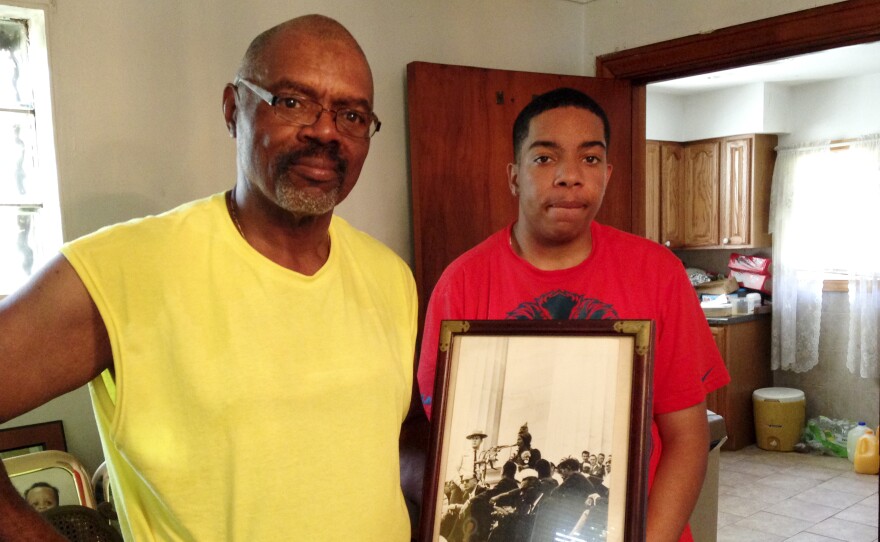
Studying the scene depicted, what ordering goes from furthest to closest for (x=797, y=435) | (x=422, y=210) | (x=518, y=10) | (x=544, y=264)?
(x=797, y=435) → (x=518, y=10) → (x=422, y=210) → (x=544, y=264)

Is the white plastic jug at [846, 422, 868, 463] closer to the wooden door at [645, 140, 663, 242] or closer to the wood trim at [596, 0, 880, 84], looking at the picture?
the wooden door at [645, 140, 663, 242]

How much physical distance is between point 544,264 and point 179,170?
1374 millimetres

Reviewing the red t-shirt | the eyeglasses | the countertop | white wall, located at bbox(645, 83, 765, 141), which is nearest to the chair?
the red t-shirt

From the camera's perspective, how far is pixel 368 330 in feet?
3.75

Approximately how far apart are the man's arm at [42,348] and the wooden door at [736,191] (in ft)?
19.6

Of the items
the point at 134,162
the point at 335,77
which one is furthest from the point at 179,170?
the point at 335,77

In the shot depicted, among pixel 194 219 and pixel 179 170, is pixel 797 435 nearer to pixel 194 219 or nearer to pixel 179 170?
pixel 179 170

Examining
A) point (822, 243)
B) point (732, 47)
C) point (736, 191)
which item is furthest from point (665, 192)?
point (732, 47)

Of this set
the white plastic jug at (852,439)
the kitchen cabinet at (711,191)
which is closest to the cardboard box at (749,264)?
the kitchen cabinet at (711,191)

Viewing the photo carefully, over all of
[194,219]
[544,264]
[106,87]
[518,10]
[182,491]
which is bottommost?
[182,491]

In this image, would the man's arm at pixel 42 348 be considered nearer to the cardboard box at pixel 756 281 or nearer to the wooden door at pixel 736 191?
the wooden door at pixel 736 191

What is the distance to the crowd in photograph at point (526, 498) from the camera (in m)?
1.01

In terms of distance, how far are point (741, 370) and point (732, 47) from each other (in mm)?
3825

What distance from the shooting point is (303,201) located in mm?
1038
